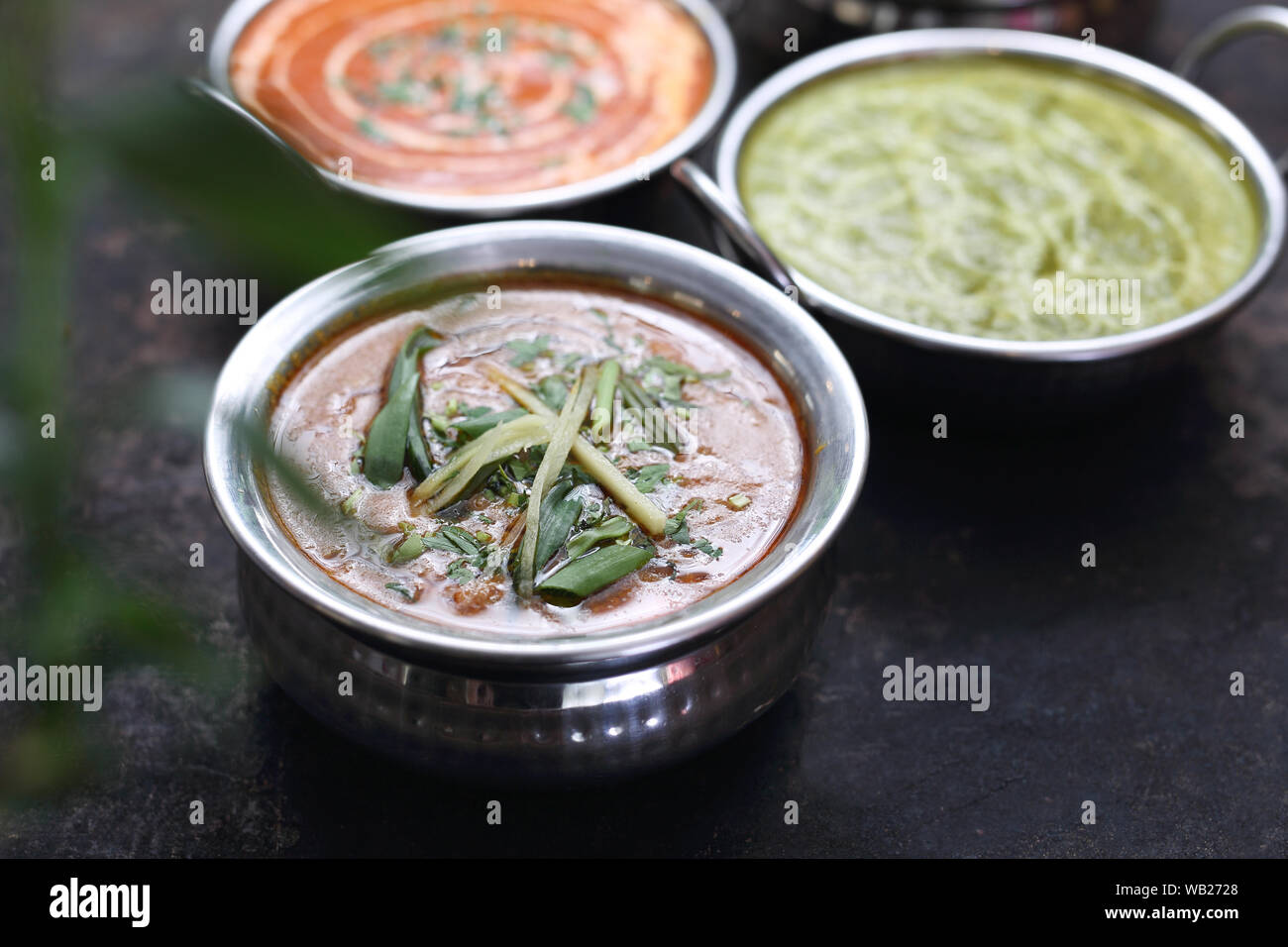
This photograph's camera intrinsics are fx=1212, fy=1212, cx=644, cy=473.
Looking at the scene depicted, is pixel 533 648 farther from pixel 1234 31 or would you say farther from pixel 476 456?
pixel 1234 31

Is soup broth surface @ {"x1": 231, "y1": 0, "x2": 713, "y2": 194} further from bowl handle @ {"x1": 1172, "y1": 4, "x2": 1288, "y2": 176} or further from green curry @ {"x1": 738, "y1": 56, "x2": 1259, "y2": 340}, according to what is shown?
bowl handle @ {"x1": 1172, "y1": 4, "x2": 1288, "y2": 176}

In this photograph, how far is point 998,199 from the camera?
261 centimetres

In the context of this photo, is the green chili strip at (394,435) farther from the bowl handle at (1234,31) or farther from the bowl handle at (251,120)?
the bowl handle at (1234,31)

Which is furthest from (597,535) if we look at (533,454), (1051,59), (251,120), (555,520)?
(1051,59)

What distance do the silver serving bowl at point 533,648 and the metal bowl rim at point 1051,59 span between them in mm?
304

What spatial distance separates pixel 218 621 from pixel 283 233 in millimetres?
1765

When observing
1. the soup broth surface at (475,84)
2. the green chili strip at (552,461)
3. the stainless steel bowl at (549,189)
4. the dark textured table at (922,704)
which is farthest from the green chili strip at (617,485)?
the soup broth surface at (475,84)

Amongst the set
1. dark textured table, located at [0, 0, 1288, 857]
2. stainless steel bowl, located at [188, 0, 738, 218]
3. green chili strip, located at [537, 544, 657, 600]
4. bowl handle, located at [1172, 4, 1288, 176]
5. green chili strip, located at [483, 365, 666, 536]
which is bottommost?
dark textured table, located at [0, 0, 1288, 857]

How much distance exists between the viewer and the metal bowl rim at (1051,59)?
6.72 ft

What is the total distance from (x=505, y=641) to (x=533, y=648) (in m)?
0.08

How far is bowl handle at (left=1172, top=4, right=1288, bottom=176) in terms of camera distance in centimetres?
256

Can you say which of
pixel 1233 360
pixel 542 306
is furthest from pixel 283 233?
pixel 1233 360

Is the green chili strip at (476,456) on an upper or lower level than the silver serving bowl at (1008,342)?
lower

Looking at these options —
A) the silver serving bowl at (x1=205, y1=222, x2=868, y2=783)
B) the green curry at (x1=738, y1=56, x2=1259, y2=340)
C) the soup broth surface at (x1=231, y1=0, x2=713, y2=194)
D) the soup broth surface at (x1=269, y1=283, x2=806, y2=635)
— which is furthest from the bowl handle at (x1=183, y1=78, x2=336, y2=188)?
the soup broth surface at (x1=231, y1=0, x2=713, y2=194)
